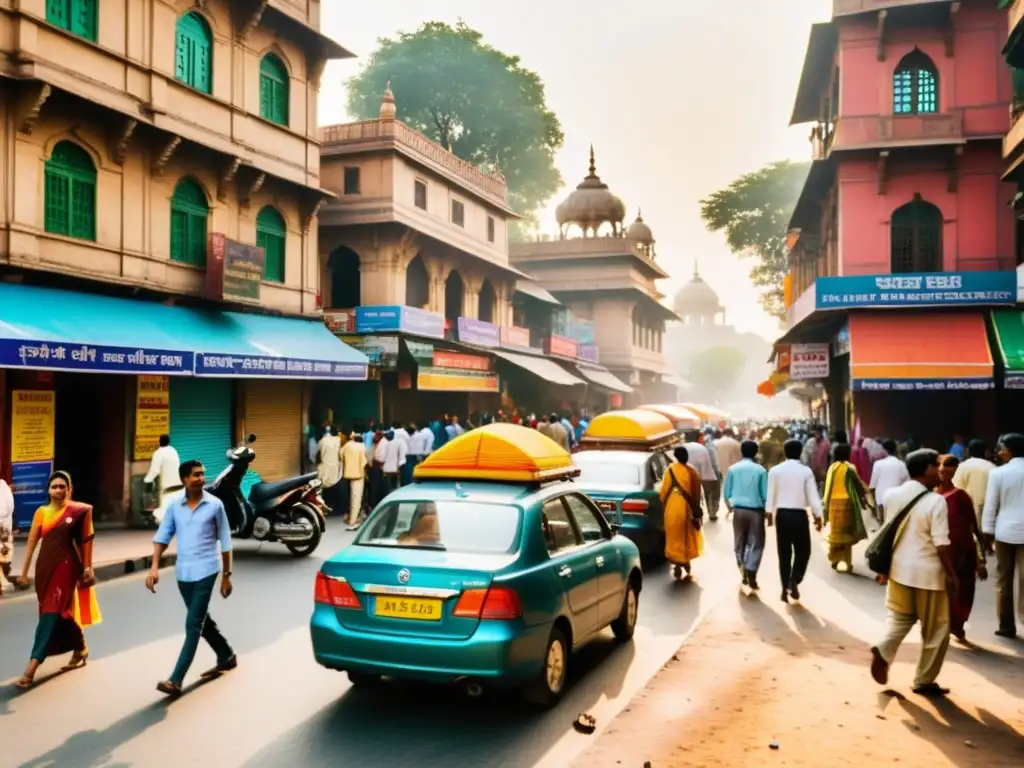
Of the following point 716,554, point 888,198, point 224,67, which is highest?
point 224,67

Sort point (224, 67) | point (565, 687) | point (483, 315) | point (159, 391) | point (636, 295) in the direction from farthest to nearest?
point (636, 295) < point (483, 315) < point (224, 67) < point (159, 391) < point (565, 687)

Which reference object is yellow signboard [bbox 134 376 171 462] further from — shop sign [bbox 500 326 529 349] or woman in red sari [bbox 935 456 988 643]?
shop sign [bbox 500 326 529 349]

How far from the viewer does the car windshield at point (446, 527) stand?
593 cm

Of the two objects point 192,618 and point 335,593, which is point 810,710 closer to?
point 335,593

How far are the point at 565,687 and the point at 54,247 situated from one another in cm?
1152

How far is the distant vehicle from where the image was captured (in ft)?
17.9

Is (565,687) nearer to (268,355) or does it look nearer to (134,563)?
(134,563)

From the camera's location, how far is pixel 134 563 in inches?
455

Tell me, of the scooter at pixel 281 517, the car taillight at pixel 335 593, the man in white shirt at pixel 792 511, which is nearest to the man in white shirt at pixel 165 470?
the scooter at pixel 281 517

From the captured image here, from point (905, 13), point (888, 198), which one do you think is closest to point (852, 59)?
point (905, 13)

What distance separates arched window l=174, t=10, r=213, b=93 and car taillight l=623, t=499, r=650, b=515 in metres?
11.7

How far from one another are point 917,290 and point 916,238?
1778 millimetres

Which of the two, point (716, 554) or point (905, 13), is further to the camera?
point (905, 13)

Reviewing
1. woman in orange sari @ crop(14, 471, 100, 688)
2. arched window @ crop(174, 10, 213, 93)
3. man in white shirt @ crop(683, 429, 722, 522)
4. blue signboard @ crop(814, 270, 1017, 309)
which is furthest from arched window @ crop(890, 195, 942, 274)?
woman in orange sari @ crop(14, 471, 100, 688)
